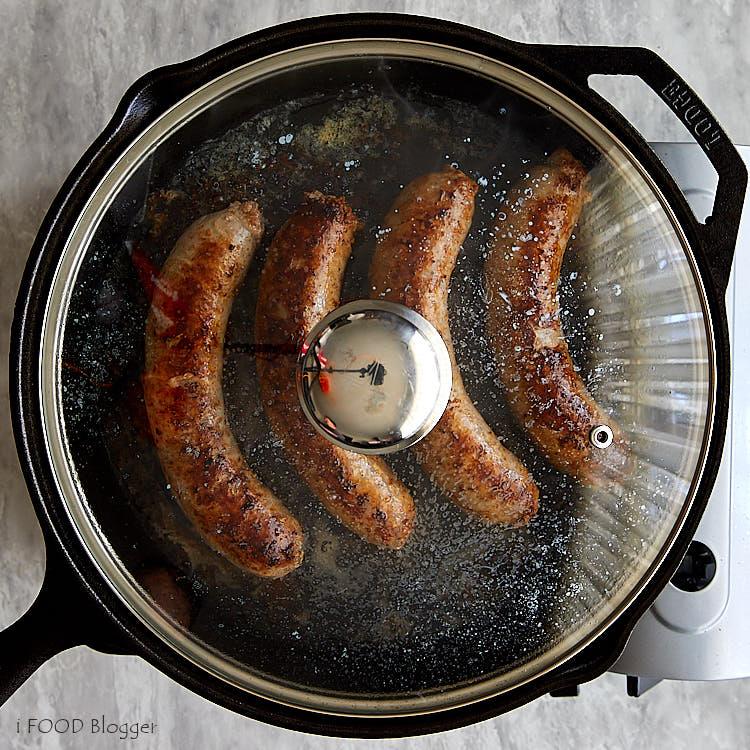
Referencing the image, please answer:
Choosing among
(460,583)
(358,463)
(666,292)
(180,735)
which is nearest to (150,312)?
(358,463)

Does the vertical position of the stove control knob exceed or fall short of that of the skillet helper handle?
it falls short

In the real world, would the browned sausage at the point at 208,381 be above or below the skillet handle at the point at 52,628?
above

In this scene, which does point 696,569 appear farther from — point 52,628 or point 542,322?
point 52,628

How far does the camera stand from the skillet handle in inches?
27.7

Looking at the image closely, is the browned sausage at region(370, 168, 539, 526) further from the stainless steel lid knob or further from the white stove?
the white stove

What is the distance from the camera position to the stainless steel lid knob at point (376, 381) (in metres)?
0.62

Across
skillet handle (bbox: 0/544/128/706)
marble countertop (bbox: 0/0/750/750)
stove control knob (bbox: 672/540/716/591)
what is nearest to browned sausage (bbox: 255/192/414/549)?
skillet handle (bbox: 0/544/128/706)

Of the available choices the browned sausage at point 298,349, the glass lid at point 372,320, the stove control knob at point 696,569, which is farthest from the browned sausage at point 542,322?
the stove control knob at point 696,569

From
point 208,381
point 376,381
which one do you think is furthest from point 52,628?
point 376,381

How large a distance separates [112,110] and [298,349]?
57 centimetres

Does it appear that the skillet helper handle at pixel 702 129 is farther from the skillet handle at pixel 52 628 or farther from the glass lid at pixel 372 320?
the skillet handle at pixel 52 628

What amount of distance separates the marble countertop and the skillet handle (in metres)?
0.37

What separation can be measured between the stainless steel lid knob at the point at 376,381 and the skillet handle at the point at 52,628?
0.28 meters

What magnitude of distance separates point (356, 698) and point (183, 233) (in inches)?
18.2
